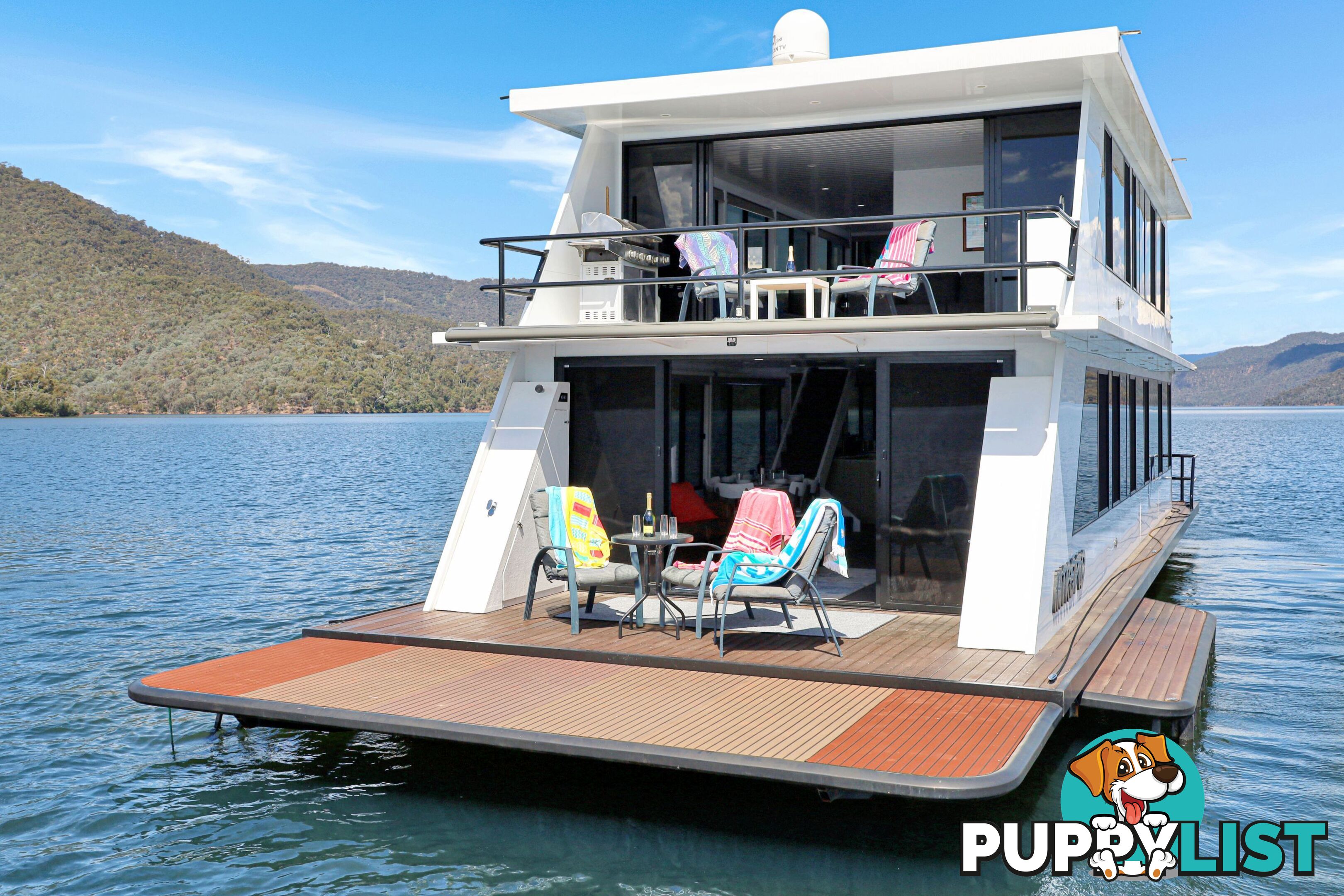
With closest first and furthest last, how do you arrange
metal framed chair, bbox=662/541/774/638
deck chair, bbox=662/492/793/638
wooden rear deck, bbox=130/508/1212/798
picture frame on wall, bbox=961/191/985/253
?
wooden rear deck, bbox=130/508/1212/798
metal framed chair, bbox=662/541/774/638
deck chair, bbox=662/492/793/638
picture frame on wall, bbox=961/191/985/253

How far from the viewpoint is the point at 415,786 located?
6.73 metres

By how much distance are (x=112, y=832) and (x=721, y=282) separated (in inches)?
224

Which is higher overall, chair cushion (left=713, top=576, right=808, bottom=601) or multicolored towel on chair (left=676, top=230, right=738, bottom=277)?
multicolored towel on chair (left=676, top=230, right=738, bottom=277)

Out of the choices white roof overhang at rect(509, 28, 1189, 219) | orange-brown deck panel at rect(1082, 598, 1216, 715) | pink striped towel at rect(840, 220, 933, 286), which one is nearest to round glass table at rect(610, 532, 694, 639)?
pink striped towel at rect(840, 220, 933, 286)

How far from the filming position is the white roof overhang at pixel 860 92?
26.7 ft

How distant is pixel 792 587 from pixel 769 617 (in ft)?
3.60

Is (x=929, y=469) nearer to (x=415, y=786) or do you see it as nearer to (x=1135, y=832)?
(x=1135, y=832)

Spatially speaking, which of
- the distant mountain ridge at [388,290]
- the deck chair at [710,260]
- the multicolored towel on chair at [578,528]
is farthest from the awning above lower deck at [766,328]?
the distant mountain ridge at [388,290]

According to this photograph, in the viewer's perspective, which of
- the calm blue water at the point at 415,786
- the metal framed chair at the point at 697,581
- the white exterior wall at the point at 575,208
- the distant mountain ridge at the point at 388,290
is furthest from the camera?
the distant mountain ridge at the point at 388,290

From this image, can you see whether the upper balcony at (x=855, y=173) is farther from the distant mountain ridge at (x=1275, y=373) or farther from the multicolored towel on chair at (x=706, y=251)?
the distant mountain ridge at (x=1275, y=373)

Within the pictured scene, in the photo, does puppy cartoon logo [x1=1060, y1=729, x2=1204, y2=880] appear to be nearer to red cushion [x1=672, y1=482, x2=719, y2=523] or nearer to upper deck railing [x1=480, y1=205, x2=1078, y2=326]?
upper deck railing [x1=480, y1=205, x2=1078, y2=326]

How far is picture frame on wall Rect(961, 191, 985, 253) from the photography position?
10938mm

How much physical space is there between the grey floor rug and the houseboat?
0.05 meters

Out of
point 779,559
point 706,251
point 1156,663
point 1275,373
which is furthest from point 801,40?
point 1275,373
